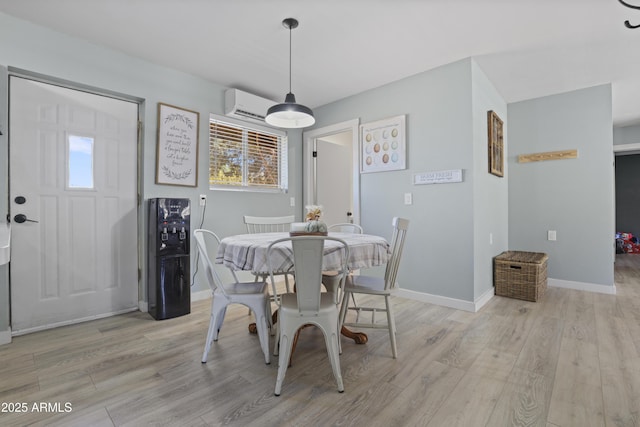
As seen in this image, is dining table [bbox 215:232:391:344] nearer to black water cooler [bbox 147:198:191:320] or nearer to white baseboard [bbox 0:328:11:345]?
black water cooler [bbox 147:198:191:320]

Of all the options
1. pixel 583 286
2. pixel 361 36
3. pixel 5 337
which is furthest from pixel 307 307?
pixel 583 286

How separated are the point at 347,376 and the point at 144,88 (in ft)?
10.0

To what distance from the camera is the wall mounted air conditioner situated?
3.37 m

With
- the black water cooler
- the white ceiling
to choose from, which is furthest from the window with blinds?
the black water cooler

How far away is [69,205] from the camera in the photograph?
2.54 metres

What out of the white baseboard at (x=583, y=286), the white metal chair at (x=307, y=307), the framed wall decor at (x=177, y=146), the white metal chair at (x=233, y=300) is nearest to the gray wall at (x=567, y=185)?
the white baseboard at (x=583, y=286)

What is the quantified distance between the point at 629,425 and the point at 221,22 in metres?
3.36

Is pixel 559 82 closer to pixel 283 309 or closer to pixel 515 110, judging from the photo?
pixel 515 110

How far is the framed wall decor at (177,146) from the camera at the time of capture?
2961 millimetres

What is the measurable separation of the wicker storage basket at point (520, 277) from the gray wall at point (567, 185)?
57 cm

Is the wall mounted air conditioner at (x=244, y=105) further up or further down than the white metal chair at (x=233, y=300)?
further up

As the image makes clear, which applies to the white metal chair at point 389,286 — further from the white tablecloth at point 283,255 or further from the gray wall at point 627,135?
the gray wall at point 627,135

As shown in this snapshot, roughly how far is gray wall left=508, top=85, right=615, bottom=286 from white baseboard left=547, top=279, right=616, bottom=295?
4cm

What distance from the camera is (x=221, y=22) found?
2.30 metres
